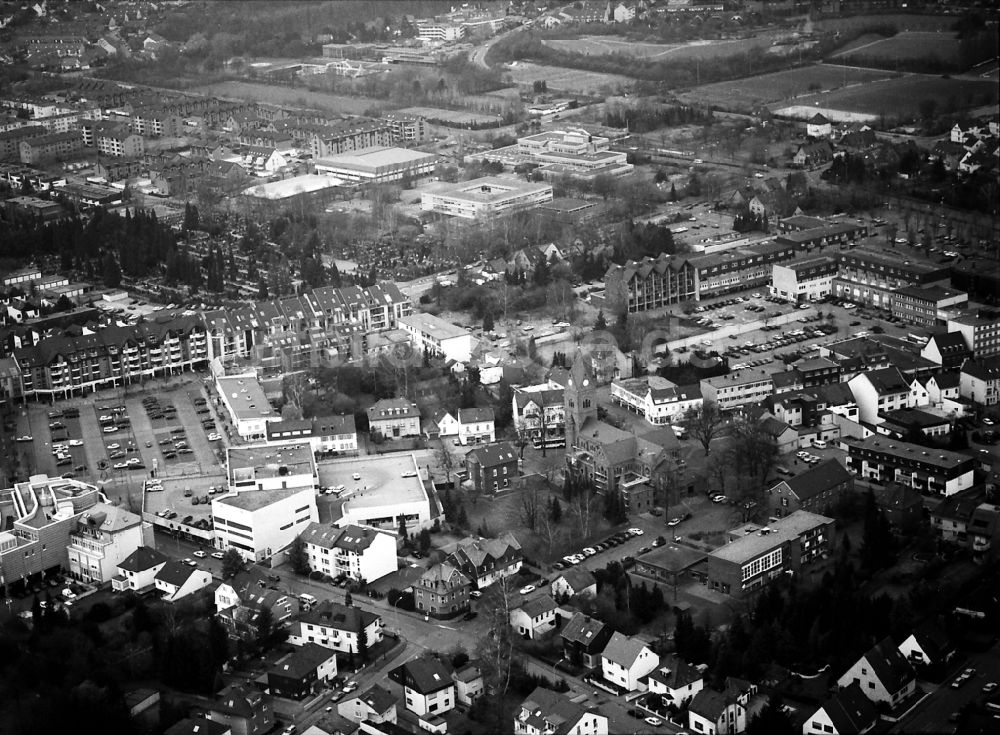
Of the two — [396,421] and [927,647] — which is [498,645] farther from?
[396,421]

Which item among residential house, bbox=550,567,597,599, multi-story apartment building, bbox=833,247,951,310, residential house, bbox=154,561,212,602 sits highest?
multi-story apartment building, bbox=833,247,951,310

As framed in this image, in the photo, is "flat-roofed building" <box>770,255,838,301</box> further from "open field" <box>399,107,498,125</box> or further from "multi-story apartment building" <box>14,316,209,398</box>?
"open field" <box>399,107,498,125</box>

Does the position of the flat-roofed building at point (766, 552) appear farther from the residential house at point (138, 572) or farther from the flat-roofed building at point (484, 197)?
the flat-roofed building at point (484, 197)

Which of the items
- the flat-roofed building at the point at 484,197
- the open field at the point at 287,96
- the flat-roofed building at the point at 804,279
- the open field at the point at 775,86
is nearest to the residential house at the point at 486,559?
the flat-roofed building at the point at 804,279

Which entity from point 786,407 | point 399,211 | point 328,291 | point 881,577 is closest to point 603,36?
point 399,211

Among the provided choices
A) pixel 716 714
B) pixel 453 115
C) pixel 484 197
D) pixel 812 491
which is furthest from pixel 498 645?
pixel 453 115

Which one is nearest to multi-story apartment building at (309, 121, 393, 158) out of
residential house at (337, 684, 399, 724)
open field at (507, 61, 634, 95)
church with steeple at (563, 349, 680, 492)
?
open field at (507, 61, 634, 95)

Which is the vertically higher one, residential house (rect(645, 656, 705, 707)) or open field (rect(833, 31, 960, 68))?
open field (rect(833, 31, 960, 68))
